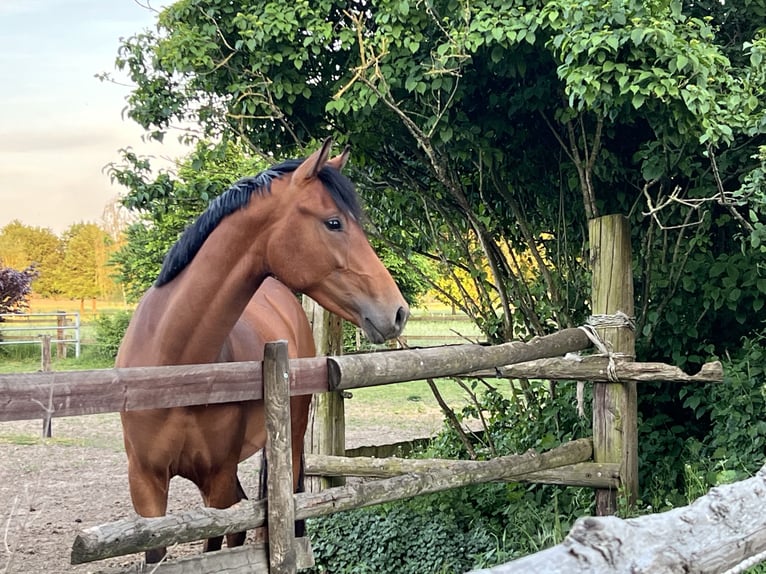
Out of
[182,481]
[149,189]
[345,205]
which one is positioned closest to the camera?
[345,205]

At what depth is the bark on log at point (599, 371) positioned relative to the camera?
4.09 meters

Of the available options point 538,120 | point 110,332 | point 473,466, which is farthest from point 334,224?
point 110,332

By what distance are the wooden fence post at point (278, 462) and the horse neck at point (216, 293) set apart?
41cm

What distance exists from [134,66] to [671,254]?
3.83m

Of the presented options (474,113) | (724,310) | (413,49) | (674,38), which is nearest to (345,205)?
(413,49)

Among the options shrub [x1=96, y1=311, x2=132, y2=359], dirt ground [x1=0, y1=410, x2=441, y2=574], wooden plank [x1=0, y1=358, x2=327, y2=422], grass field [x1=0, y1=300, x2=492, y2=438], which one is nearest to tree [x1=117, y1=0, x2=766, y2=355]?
grass field [x1=0, y1=300, x2=492, y2=438]

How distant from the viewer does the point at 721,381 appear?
414cm

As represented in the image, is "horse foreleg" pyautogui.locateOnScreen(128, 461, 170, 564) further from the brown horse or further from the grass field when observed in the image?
the grass field

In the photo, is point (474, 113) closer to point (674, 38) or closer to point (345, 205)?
point (674, 38)

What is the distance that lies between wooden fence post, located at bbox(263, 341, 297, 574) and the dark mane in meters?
0.68

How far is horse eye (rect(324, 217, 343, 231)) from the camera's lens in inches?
119

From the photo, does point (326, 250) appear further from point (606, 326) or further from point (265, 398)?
point (606, 326)

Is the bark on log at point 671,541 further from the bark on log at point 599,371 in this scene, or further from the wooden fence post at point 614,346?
the wooden fence post at point 614,346

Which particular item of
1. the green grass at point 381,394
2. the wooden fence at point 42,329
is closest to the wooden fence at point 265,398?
the green grass at point 381,394
